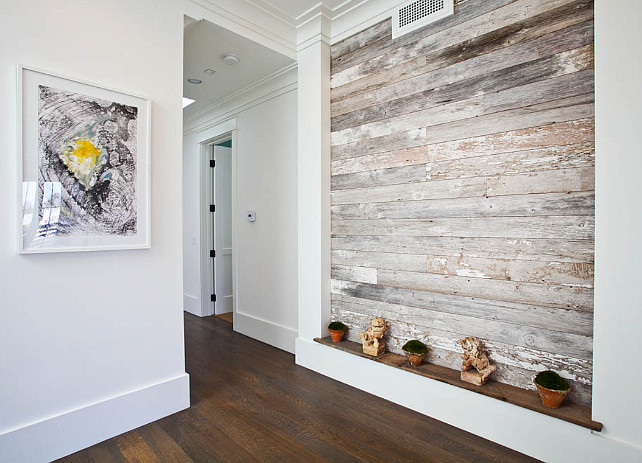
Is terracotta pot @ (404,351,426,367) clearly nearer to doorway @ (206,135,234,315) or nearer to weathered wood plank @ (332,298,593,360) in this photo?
weathered wood plank @ (332,298,593,360)

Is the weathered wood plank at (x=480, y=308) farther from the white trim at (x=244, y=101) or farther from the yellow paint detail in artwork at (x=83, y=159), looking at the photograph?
the white trim at (x=244, y=101)

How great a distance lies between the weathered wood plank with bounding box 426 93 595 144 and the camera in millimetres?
1839

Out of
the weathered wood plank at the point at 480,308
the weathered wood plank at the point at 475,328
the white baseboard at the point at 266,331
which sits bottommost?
the white baseboard at the point at 266,331

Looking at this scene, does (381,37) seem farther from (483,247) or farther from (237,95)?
(237,95)

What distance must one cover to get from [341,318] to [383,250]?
0.71 meters

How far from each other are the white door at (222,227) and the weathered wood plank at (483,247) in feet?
8.18

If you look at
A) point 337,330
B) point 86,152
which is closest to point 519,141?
point 337,330

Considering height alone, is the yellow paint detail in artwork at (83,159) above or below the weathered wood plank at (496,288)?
above

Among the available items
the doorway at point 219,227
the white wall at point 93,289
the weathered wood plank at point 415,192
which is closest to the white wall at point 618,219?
the weathered wood plank at point 415,192

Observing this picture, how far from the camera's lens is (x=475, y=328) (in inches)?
86.0

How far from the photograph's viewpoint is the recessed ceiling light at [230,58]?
306 cm

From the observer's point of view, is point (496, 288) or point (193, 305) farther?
point (193, 305)

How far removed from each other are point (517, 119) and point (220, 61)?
2446 mm

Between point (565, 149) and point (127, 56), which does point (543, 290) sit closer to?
point (565, 149)
